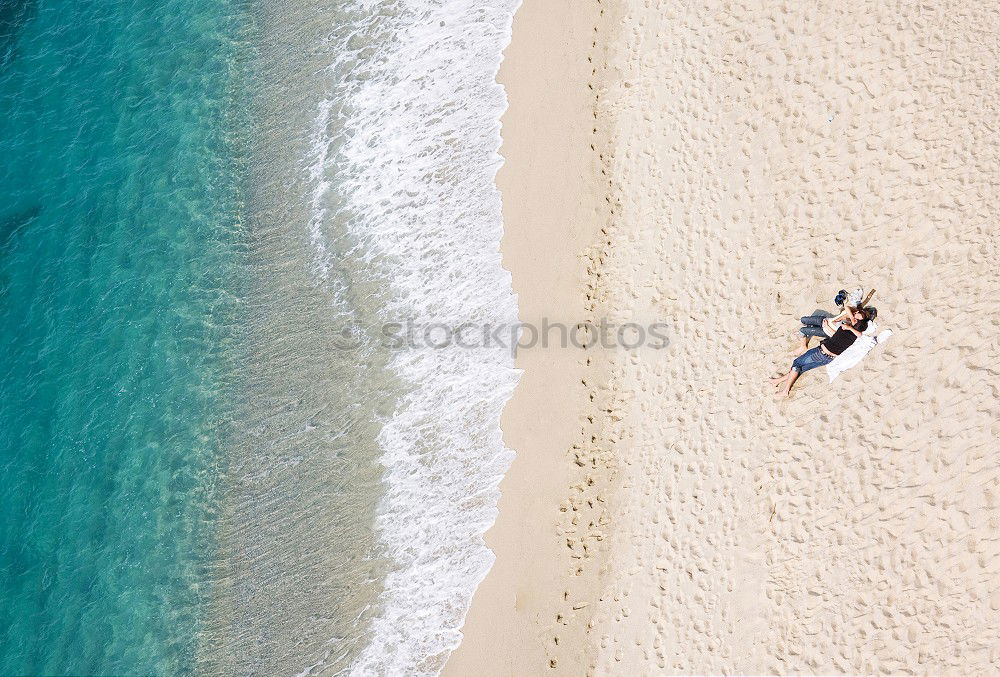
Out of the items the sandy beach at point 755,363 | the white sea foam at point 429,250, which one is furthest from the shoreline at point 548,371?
the white sea foam at point 429,250

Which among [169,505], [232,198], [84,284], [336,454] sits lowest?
[169,505]

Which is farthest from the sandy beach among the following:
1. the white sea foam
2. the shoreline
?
the white sea foam

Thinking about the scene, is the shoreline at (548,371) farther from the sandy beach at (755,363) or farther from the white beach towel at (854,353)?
the white beach towel at (854,353)

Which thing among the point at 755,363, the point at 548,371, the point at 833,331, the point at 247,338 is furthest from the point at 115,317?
the point at 833,331

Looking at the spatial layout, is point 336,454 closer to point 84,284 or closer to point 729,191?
point 84,284

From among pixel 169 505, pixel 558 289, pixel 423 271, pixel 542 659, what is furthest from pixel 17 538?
pixel 558 289

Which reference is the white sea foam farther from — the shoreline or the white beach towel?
the white beach towel

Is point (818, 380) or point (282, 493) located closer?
point (818, 380)
